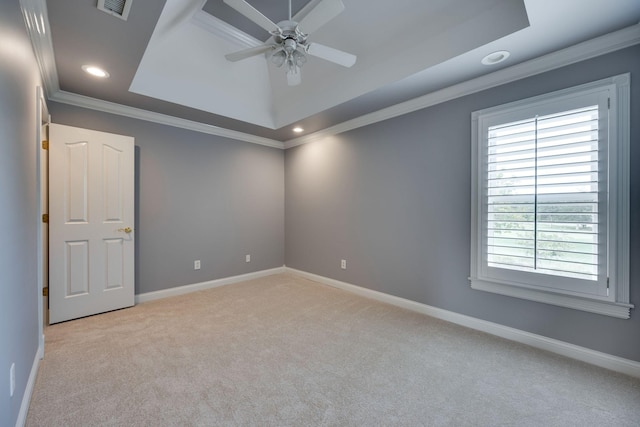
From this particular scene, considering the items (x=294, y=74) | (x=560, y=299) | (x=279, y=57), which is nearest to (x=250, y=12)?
(x=279, y=57)

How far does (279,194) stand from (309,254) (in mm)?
1265

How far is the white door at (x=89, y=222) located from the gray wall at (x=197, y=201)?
0.24m

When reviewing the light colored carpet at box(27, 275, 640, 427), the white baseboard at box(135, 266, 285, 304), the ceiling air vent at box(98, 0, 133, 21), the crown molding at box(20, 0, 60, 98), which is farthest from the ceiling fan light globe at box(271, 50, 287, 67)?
the white baseboard at box(135, 266, 285, 304)

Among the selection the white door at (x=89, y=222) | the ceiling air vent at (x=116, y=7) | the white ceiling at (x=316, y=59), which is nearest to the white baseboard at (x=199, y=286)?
the white door at (x=89, y=222)

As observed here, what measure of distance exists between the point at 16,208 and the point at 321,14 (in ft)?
7.36

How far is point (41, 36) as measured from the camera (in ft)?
6.46

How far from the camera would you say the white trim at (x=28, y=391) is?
149 centimetres

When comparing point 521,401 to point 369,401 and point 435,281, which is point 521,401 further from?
point 435,281

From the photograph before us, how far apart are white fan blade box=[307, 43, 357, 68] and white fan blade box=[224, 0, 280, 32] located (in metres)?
0.33

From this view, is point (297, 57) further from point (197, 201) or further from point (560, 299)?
point (560, 299)

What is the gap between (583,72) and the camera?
2.18 meters

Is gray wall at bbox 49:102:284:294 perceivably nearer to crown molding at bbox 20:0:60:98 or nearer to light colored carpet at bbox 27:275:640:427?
crown molding at bbox 20:0:60:98

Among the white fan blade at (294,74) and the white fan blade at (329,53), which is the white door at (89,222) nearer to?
the white fan blade at (294,74)

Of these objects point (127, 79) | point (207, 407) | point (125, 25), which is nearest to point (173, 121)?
point (127, 79)
